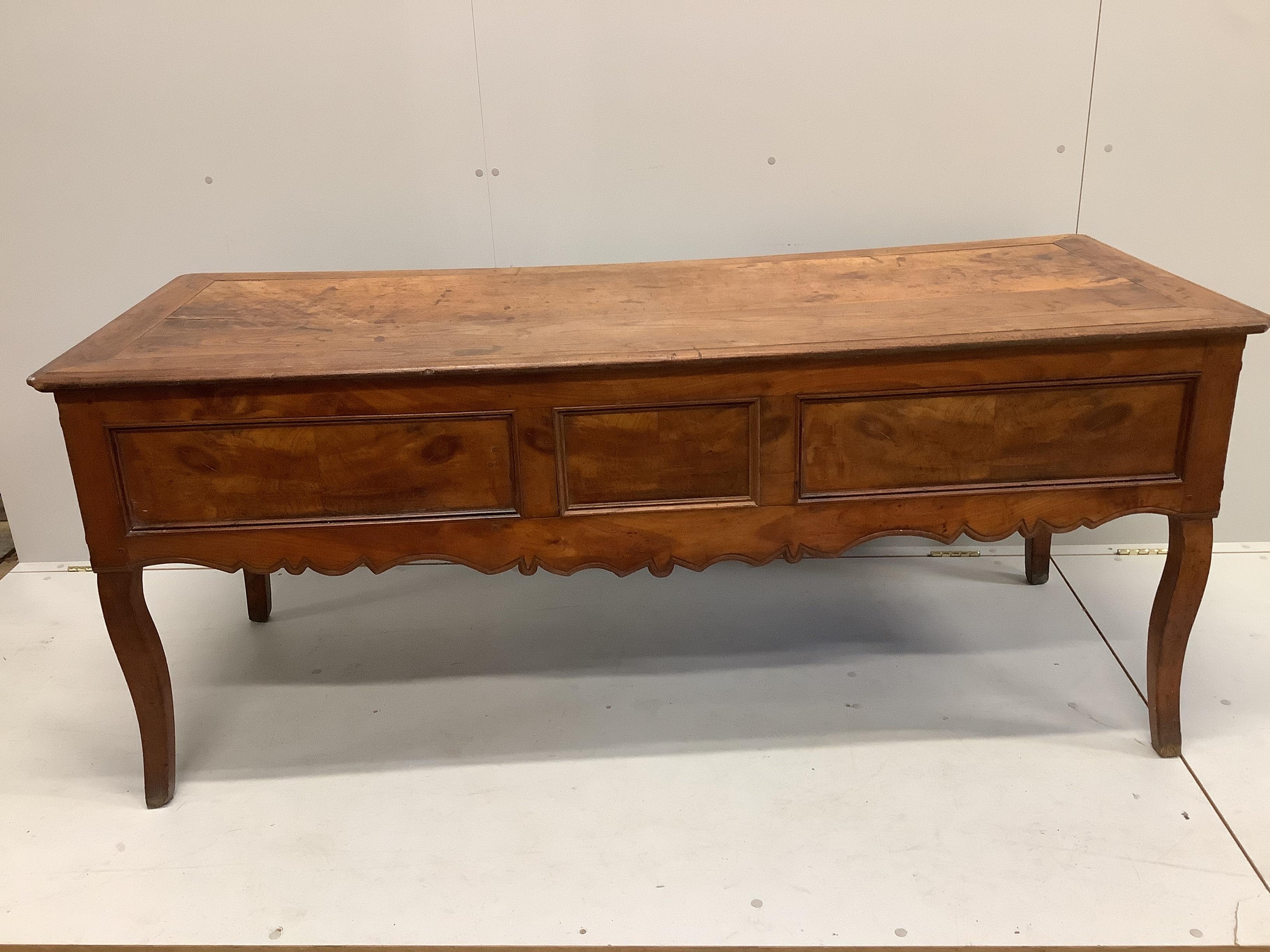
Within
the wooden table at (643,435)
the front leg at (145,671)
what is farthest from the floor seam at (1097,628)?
the front leg at (145,671)

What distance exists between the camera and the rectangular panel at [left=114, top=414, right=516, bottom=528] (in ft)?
5.63

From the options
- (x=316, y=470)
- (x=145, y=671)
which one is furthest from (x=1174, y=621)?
(x=145, y=671)

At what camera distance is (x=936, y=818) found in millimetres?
1818

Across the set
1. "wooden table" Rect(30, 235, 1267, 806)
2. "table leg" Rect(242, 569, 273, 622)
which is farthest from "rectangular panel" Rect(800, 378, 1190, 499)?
"table leg" Rect(242, 569, 273, 622)

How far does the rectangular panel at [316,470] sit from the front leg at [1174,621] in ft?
3.87

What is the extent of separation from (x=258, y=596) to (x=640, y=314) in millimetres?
1238

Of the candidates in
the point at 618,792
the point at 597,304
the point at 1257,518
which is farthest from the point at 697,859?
the point at 1257,518

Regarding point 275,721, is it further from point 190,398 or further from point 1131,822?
point 1131,822

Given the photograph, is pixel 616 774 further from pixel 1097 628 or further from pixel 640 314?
pixel 1097 628

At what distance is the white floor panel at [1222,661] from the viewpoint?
6.13ft

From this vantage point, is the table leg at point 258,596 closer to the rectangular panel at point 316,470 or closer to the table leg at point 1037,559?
the rectangular panel at point 316,470

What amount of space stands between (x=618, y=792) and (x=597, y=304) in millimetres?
908

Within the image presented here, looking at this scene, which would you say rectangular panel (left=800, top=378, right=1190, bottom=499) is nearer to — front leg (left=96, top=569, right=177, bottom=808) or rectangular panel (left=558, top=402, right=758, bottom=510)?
rectangular panel (left=558, top=402, right=758, bottom=510)

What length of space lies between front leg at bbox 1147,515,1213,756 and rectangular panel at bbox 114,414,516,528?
1.18 meters
